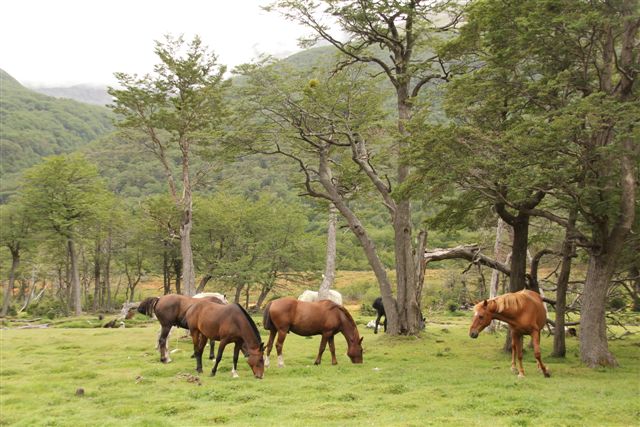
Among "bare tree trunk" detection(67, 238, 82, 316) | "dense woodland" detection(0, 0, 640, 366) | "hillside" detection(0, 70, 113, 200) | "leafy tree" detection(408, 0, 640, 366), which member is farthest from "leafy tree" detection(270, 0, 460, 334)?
"hillside" detection(0, 70, 113, 200)

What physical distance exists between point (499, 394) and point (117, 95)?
1744 centimetres

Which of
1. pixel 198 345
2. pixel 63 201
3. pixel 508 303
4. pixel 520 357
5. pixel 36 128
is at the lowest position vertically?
pixel 198 345

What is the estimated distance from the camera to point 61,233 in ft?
130

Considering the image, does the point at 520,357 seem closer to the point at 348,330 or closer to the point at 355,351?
the point at 355,351

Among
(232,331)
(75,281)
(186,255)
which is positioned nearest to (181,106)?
(186,255)

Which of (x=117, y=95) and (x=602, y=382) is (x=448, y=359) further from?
(x=117, y=95)

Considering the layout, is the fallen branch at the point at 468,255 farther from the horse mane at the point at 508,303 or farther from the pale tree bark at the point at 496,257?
the horse mane at the point at 508,303

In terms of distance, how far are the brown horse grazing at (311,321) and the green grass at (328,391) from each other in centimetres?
57

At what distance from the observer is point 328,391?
10.7 metres

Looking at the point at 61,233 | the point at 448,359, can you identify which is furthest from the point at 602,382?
the point at 61,233

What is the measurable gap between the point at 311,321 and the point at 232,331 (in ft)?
8.04

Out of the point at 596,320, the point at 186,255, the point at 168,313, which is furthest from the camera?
the point at 186,255

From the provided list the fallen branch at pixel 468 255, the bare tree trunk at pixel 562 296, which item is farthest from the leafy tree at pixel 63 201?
the bare tree trunk at pixel 562 296

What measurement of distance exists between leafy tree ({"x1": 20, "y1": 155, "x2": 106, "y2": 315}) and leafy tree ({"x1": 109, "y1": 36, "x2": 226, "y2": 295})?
20845 millimetres
